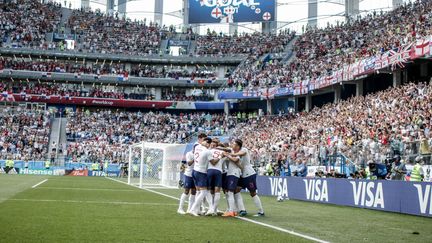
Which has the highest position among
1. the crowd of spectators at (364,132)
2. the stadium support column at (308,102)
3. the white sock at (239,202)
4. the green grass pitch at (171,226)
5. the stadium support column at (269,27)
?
the stadium support column at (269,27)

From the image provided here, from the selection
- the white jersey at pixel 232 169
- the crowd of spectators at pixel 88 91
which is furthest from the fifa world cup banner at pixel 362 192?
the crowd of spectators at pixel 88 91

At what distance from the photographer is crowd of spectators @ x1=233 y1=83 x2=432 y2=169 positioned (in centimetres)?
2147

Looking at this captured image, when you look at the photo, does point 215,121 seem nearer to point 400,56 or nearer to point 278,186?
point 400,56

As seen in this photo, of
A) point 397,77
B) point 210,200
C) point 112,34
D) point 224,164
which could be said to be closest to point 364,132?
point 397,77

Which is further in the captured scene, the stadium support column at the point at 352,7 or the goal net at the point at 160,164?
the stadium support column at the point at 352,7

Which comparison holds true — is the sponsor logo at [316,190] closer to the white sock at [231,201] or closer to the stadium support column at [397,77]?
the white sock at [231,201]

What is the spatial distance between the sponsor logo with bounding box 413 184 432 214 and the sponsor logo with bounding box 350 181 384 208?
2.11 meters

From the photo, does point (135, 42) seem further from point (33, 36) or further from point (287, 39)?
point (287, 39)

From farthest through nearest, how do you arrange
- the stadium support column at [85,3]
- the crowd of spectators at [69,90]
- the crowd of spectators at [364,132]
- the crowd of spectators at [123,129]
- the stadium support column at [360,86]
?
the stadium support column at [85,3] < the crowd of spectators at [69,90] < the crowd of spectators at [123,129] < the stadium support column at [360,86] < the crowd of spectators at [364,132]

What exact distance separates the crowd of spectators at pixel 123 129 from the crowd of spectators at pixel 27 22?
12750 millimetres

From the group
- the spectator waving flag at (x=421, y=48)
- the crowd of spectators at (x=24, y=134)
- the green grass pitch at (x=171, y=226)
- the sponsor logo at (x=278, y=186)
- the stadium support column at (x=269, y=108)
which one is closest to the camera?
the green grass pitch at (x=171, y=226)

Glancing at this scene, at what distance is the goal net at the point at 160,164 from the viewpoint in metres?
36.6

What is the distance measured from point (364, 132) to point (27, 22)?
5676 cm

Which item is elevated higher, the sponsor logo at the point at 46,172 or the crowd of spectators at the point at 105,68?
the crowd of spectators at the point at 105,68
